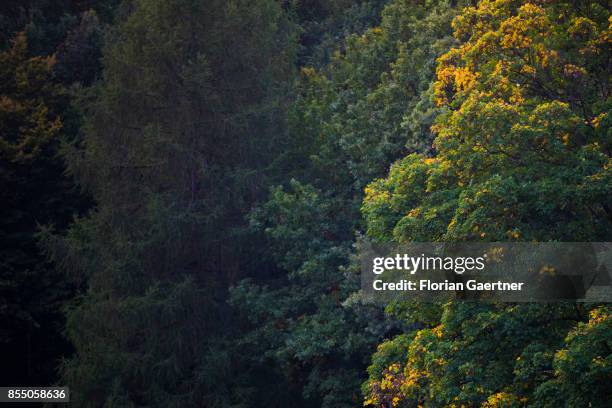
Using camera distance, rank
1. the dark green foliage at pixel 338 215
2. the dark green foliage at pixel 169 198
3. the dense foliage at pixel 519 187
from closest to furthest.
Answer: the dense foliage at pixel 519 187
the dark green foliage at pixel 338 215
the dark green foliage at pixel 169 198

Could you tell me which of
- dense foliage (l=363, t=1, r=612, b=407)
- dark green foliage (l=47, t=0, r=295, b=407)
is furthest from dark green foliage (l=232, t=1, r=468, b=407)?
dense foliage (l=363, t=1, r=612, b=407)

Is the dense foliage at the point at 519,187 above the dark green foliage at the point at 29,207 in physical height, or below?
below

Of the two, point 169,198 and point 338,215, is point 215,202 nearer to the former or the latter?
point 169,198

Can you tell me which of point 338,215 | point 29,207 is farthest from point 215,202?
point 29,207

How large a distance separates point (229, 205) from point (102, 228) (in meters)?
3.74

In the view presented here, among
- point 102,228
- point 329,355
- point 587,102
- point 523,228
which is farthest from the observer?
point 102,228

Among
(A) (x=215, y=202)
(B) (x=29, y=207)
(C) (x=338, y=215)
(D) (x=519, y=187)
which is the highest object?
(B) (x=29, y=207)

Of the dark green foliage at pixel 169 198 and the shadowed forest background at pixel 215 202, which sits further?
the dark green foliage at pixel 169 198

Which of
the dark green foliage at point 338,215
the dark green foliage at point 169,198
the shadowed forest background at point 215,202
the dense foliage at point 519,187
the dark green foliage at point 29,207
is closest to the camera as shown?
the dense foliage at point 519,187

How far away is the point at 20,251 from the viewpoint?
99.1ft

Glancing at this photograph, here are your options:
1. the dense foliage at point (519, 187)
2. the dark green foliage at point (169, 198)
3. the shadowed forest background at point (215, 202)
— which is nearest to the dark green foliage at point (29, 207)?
the shadowed forest background at point (215, 202)

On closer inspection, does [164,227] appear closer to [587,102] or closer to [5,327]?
[5,327]

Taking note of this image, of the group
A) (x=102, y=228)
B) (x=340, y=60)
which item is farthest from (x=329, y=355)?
(x=340, y=60)

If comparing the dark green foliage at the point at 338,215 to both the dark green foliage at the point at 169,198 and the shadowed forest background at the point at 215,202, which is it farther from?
the dark green foliage at the point at 169,198
